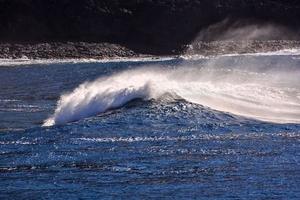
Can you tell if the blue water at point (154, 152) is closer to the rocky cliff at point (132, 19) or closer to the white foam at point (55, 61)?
the white foam at point (55, 61)

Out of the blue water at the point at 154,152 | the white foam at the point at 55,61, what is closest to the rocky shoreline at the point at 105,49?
the white foam at the point at 55,61

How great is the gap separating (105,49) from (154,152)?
181 ft

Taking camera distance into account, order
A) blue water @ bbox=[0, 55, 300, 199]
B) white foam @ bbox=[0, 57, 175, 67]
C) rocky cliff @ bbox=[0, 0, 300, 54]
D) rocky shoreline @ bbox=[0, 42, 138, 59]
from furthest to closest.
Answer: rocky cliff @ bbox=[0, 0, 300, 54] → rocky shoreline @ bbox=[0, 42, 138, 59] → white foam @ bbox=[0, 57, 175, 67] → blue water @ bbox=[0, 55, 300, 199]

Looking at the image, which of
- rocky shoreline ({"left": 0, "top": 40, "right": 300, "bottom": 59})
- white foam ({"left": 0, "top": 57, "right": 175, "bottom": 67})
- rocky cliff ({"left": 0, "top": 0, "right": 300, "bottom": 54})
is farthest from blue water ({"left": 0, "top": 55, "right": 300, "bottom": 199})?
rocky cliff ({"left": 0, "top": 0, "right": 300, "bottom": 54})

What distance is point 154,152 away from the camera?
59.3ft

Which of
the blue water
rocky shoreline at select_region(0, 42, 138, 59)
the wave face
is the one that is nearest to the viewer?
the blue water

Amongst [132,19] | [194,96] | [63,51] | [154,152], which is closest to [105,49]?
[63,51]

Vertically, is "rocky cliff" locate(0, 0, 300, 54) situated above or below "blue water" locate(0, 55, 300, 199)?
above

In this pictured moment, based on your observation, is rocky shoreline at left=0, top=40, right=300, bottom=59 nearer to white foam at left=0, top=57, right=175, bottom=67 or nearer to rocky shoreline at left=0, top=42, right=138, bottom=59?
rocky shoreline at left=0, top=42, right=138, bottom=59

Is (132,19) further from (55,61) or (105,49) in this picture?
(55,61)

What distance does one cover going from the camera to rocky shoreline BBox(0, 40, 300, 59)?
7044cm

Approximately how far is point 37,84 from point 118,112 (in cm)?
1978

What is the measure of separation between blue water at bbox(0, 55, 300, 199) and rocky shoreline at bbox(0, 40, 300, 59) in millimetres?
42918

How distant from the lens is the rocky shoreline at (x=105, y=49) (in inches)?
2773
